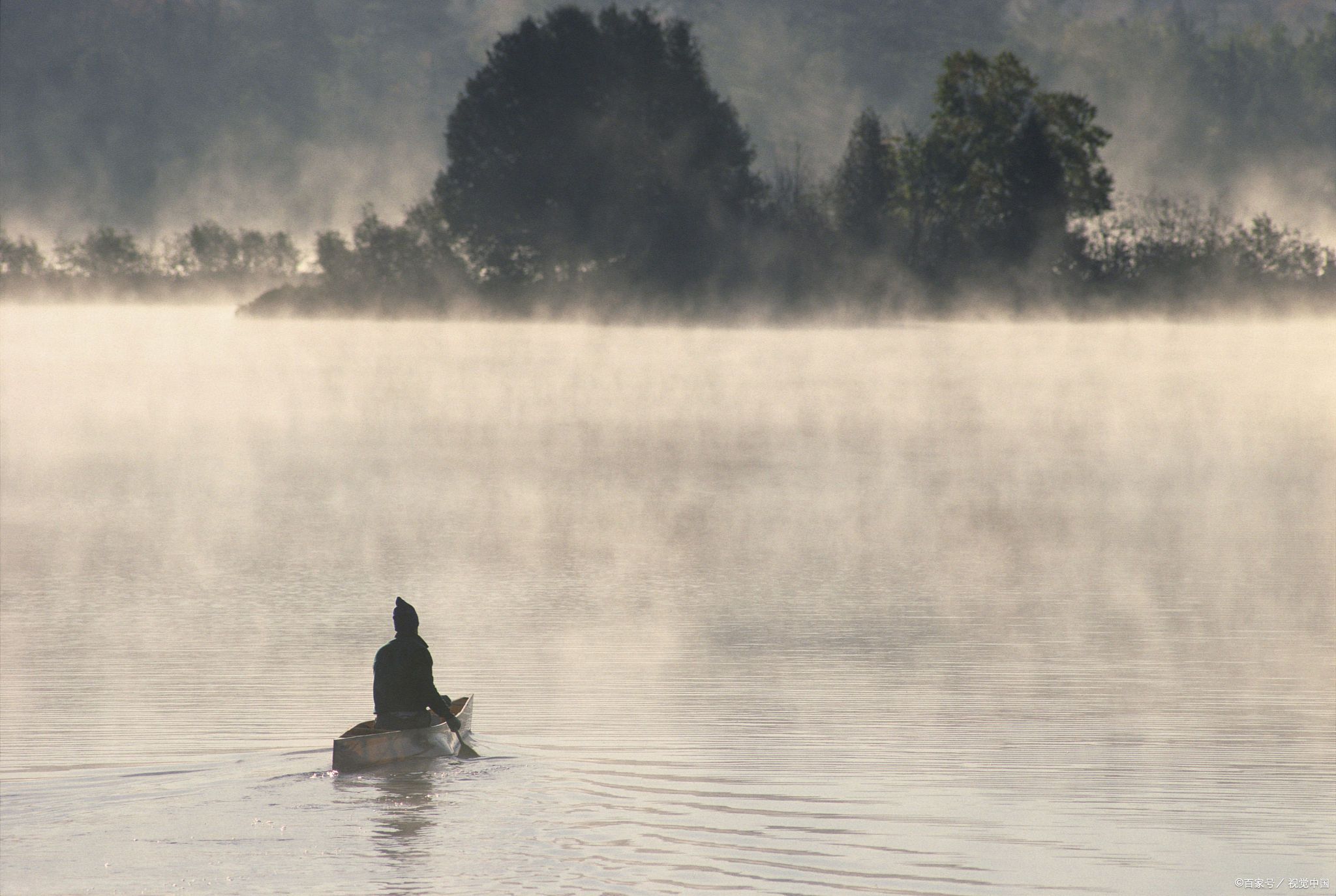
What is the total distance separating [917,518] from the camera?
83.5ft

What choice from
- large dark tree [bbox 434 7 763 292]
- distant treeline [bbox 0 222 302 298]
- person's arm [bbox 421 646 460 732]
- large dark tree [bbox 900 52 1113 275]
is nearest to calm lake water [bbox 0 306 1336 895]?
person's arm [bbox 421 646 460 732]

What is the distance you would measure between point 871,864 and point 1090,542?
1368 cm

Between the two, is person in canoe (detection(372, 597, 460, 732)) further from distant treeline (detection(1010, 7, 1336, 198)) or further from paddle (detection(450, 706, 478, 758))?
distant treeline (detection(1010, 7, 1336, 198))

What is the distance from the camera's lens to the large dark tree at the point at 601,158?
91000 mm

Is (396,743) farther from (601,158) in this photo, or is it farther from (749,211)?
(601,158)

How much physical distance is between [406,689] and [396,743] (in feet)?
1.34

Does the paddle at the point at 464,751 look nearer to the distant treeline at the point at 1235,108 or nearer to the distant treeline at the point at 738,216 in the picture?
the distant treeline at the point at 738,216

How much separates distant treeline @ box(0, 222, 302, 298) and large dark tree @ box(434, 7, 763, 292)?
37675 millimetres

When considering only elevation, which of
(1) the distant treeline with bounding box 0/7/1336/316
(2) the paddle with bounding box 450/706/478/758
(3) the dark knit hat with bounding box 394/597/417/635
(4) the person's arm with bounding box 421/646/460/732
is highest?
(1) the distant treeline with bounding box 0/7/1336/316

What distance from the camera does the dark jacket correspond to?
40.8 ft

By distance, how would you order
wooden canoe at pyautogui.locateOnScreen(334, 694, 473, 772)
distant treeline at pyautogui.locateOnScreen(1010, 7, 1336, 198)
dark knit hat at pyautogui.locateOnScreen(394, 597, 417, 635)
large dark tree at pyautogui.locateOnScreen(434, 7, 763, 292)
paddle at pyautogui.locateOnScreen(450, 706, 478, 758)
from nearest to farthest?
wooden canoe at pyautogui.locateOnScreen(334, 694, 473, 772) < paddle at pyautogui.locateOnScreen(450, 706, 478, 758) < dark knit hat at pyautogui.locateOnScreen(394, 597, 417, 635) < large dark tree at pyautogui.locateOnScreen(434, 7, 763, 292) < distant treeline at pyautogui.locateOnScreen(1010, 7, 1336, 198)

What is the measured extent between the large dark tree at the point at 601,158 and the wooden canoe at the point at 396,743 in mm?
78753

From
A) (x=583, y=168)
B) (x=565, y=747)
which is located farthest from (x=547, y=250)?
(x=565, y=747)

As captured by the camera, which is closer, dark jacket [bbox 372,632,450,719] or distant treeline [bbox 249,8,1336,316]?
dark jacket [bbox 372,632,450,719]
